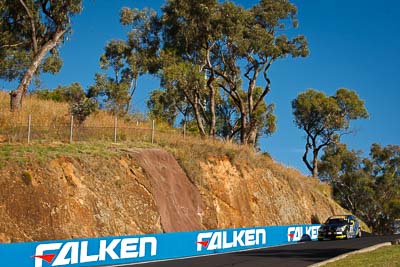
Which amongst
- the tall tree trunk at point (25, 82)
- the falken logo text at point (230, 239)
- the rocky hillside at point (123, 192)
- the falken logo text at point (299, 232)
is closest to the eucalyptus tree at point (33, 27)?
the tall tree trunk at point (25, 82)

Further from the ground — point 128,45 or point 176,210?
point 128,45

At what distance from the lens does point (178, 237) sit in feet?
81.8

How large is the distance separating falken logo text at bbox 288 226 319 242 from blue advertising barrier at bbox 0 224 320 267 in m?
2.90

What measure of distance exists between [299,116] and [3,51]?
40584 mm

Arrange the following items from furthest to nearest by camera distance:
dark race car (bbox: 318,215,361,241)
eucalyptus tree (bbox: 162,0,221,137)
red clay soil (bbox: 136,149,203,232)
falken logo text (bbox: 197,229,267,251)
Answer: eucalyptus tree (bbox: 162,0,221,137) < dark race car (bbox: 318,215,361,241) < red clay soil (bbox: 136,149,203,232) < falken logo text (bbox: 197,229,267,251)

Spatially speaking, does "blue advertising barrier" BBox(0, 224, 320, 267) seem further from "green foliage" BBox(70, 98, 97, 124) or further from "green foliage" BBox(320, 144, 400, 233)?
"green foliage" BBox(320, 144, 400, 233)

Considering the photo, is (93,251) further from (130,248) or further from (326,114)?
(326,114)

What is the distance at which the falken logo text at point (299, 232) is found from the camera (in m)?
37.3

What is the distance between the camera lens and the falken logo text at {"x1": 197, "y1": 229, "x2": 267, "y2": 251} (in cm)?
2698

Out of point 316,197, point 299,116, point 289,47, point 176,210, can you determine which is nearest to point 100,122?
point 176,210

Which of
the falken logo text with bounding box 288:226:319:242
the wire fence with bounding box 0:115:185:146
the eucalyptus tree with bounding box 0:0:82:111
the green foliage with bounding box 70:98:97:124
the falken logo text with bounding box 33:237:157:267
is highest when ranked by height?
the eucalyptus tree with bounding box 0:0:82:111

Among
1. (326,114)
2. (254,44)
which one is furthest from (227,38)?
(326,114)

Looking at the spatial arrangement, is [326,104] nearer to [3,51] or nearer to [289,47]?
[289,47]

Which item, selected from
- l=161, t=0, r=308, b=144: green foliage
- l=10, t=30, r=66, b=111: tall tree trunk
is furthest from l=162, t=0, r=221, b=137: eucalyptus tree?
l=10, t=30, r=66, b=111: tall tree trunk
